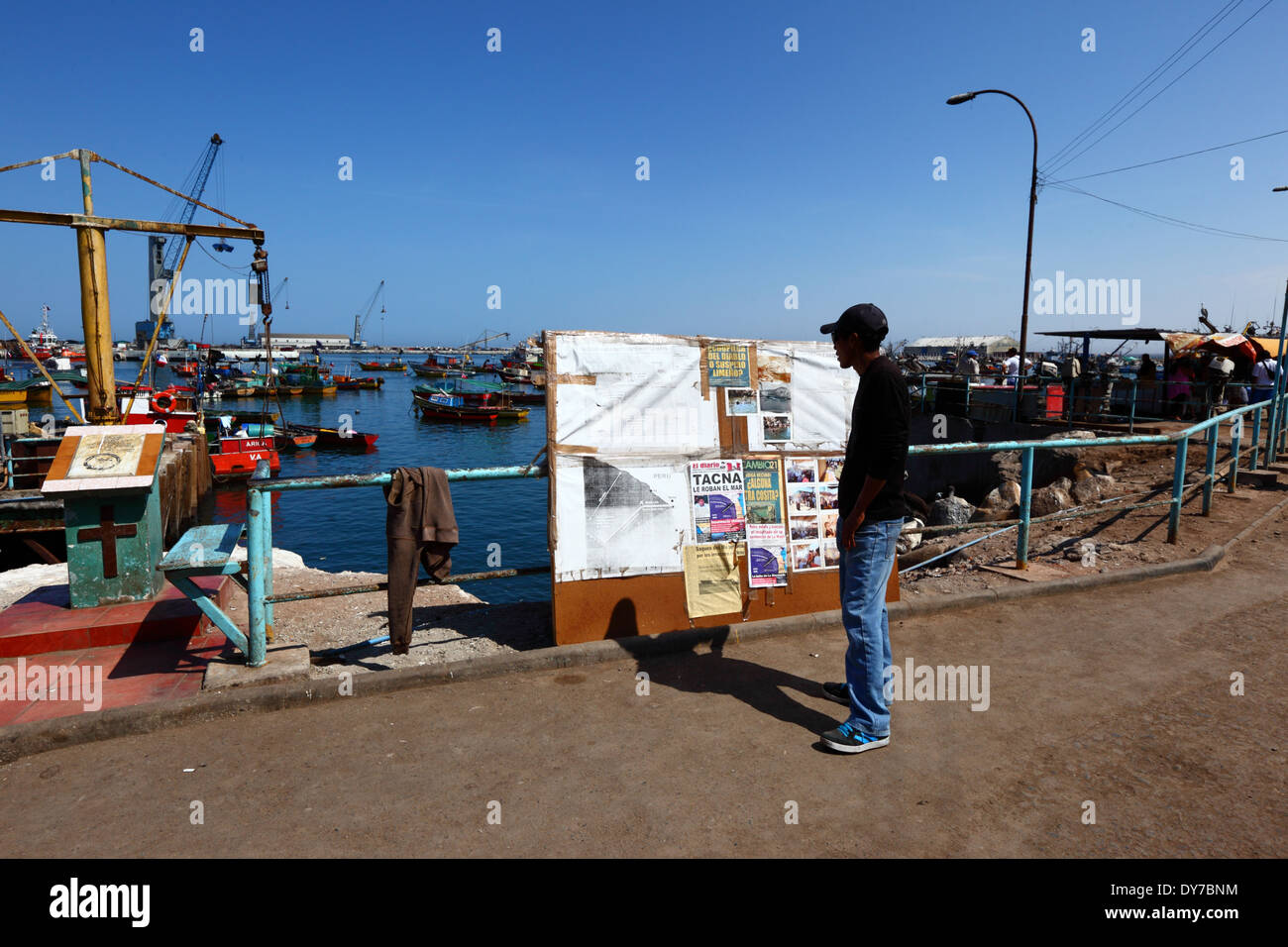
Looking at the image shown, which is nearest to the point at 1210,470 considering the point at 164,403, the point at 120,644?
the point at 120,644

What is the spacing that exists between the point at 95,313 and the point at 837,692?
6908 mm

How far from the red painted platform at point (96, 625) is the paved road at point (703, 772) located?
147 centimetres

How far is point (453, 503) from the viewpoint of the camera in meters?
18.2

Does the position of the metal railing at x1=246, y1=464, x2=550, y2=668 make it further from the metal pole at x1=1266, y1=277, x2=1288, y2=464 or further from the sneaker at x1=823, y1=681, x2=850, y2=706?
the metal pole at x1=1266, y1=277, x2=1288, y2=464

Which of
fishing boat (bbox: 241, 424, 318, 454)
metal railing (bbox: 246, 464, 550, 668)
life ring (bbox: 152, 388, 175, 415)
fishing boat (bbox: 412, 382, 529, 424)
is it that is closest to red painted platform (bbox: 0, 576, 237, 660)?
metal railing (bbox: 246, 464, 550, 668)

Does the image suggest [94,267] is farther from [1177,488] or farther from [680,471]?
[1177,488]

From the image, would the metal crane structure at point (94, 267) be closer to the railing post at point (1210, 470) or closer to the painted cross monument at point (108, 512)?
the painted cross monument at point (108, 512)

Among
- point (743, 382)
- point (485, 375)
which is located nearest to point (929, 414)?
point (743, 382)

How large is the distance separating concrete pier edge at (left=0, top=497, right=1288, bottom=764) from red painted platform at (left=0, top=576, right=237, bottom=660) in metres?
1.05

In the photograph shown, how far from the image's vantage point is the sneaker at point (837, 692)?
423cm

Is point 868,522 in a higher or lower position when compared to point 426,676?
higher

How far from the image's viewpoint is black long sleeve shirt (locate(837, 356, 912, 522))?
11.5ft

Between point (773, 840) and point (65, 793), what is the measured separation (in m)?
3.09

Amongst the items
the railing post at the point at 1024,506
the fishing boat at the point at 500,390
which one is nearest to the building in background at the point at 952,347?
the fishing boat at the point at 500,390
